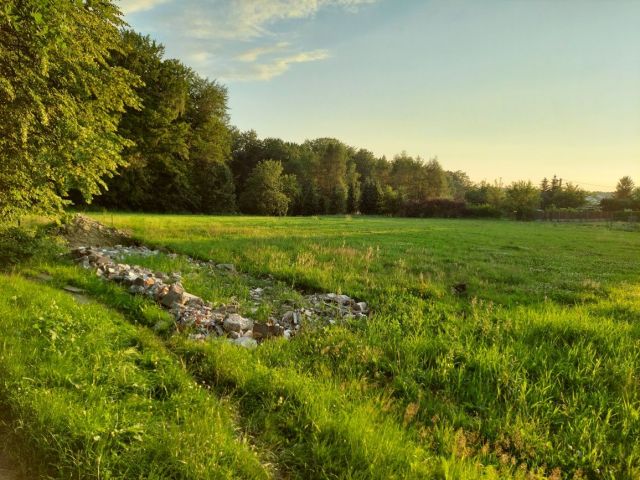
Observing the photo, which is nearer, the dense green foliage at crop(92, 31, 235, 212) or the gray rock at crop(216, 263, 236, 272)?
the gray rock at crop(216, 263, 236, 272)

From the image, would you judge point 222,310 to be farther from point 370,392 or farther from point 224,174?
point 224,174

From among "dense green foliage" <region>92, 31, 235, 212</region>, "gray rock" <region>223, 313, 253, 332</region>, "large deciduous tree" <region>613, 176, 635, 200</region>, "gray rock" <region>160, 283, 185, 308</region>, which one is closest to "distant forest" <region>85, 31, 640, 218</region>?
"dense green foliage" <region>92, 31, 235, 212</region>

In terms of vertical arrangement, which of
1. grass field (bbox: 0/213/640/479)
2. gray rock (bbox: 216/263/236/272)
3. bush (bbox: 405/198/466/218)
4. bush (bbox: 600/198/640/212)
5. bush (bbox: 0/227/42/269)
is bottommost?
grass field (bbox: 0/213/640/479)

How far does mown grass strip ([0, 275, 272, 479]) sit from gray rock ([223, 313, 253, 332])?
3.98 ft

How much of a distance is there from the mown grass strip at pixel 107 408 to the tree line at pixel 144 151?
424 centimetres

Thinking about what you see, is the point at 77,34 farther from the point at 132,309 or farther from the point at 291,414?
the point at 291,414

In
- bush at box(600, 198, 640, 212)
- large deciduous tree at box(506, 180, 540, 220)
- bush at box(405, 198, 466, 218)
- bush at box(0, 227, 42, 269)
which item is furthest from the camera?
bush at box(600, 198, 640, 212)

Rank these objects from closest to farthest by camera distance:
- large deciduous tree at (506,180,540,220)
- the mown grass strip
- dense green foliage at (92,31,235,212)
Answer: the mown grass strip → dense green foliage at (92,31,235,212) → large deciduous tree at (506,180,540,220)

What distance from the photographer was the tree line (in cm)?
773

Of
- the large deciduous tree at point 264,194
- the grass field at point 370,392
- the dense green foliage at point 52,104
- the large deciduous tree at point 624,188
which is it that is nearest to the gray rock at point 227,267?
the grass field at point 370,392

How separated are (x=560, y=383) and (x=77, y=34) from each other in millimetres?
12291

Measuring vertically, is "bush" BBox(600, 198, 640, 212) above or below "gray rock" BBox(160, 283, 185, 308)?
above

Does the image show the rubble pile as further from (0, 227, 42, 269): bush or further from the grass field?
(0, 227, 42, 269): bush

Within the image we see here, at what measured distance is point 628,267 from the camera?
16.0m
